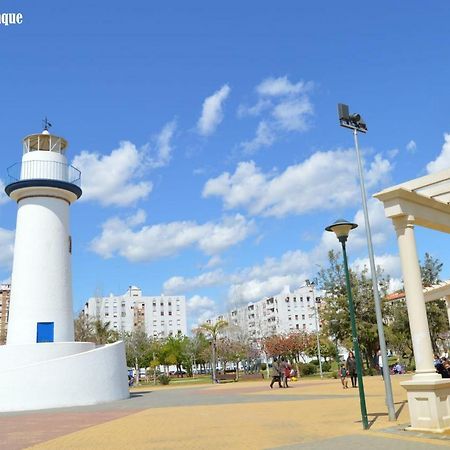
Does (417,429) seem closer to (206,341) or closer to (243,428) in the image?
(243,428)

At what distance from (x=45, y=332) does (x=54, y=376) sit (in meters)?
2.42

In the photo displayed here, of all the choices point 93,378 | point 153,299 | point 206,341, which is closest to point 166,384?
point 93,378

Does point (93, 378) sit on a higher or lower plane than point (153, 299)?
lower

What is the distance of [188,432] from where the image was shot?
1155cm

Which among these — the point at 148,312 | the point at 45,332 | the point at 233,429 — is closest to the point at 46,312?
the point at 45,332

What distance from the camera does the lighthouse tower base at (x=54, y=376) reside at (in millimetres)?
22109

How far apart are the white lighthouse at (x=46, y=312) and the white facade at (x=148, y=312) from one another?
11164 centimetres

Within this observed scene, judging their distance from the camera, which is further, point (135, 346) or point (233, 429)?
point (135, 346)

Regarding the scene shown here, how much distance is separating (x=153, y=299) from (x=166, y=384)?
94.9m

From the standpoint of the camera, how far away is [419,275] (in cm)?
1052

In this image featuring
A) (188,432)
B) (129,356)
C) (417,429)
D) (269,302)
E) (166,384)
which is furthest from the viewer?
(269,302)

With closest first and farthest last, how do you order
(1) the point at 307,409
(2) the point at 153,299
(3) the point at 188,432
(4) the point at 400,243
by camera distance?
(4) the point at 400,243 < (3) the point at 188,432 < (1) the point at 307,409 < (2) the point at 153,299

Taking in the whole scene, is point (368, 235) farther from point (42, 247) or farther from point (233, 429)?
point (42, 247)

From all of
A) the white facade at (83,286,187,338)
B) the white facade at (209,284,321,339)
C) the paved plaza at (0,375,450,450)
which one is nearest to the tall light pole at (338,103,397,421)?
the paved plaza at (0,375,450,450)
